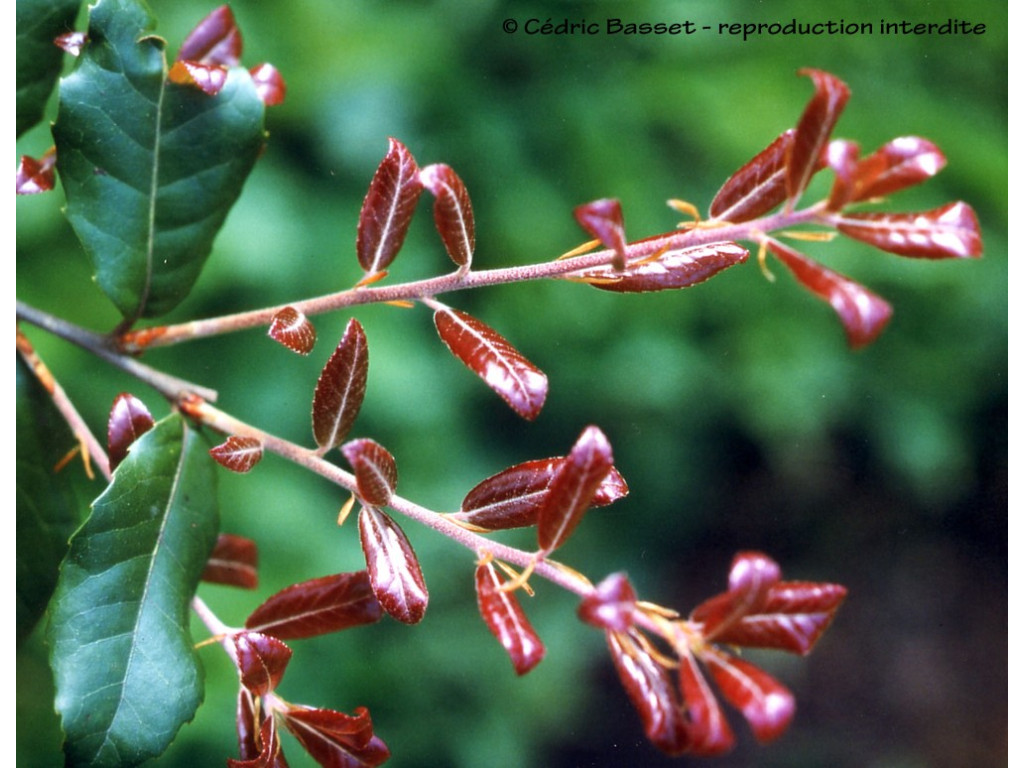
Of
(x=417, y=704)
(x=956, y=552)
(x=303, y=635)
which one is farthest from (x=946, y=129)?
(x=303, y=635)

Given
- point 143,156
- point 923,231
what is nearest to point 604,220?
point 923,231

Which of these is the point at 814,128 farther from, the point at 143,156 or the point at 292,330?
the point at 143,156

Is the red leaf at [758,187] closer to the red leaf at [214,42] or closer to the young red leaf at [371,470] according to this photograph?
the young red leaf at [371,470]

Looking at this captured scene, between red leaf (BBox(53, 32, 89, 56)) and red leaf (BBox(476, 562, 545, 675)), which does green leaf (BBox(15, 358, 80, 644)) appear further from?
red leaf (BBox(476, 562, 545, 675))

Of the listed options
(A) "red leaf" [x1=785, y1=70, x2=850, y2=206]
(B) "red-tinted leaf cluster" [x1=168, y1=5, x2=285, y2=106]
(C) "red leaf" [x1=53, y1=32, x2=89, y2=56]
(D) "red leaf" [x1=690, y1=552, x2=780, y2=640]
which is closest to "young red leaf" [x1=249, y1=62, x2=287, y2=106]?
(B) "red-tinted leaf cluster" [x1=168, y1=5, x2=285, y2=106]

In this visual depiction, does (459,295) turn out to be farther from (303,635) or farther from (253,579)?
(303,635)
